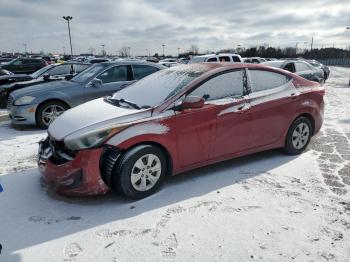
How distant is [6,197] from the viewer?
13.8 feet

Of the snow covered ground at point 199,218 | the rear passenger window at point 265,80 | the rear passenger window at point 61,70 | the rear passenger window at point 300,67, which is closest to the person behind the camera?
the snow covered ground at point 199,218

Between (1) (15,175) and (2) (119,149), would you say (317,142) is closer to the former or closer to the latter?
(2) (119,149)

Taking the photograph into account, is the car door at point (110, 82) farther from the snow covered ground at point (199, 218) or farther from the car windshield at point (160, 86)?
the snow covered ground at point (199, 218)

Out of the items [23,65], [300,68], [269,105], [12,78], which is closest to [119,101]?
[269,105]

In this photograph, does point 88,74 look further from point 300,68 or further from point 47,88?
point 300,68

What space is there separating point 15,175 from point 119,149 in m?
2.00

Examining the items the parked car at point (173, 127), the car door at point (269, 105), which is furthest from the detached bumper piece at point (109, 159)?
the car door at point (269, 105)

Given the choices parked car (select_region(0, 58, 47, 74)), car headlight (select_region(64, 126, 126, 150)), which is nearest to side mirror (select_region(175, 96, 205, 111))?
car headlight (select_region(64, 126, 126, 150))

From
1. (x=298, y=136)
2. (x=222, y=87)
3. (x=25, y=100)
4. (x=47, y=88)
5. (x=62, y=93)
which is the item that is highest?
(x=222, y=87)

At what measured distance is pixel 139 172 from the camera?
3.98 m

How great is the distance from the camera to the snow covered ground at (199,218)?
3.05 m

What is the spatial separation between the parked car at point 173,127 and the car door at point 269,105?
0.01m

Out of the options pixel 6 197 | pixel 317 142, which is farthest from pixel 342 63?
pixel 6 197

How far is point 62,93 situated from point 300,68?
10.4 meters
